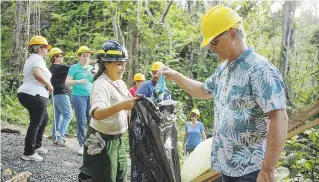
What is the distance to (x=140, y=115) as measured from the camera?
2627mm

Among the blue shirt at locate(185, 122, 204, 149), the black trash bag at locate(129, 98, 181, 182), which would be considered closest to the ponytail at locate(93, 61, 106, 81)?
the black trash bag at locate(129, 98, 181, 182)

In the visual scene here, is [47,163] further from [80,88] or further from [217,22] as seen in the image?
[217,22]

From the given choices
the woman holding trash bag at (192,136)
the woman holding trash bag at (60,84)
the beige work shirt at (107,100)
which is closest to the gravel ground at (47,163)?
the woman holding trash bag at (60,84)

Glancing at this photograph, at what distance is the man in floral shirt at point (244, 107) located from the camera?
1.77 m

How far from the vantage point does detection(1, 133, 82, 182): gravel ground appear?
4586 mm

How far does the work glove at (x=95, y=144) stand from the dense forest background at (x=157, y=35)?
249 inches

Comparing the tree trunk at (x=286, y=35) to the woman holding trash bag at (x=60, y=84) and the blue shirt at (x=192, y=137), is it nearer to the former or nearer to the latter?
the blue shirt at (x=192, y=137)

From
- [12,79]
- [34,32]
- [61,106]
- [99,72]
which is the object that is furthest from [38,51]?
[34,32]

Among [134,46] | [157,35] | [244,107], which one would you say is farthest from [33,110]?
[157,35]

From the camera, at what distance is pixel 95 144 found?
8.61 ft

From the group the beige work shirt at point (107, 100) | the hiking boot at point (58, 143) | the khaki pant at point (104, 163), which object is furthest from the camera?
the hiking boot at point (58, 143)

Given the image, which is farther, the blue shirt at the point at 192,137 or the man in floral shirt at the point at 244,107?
the blue shirt at the point at 192,137

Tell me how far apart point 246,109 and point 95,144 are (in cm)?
123

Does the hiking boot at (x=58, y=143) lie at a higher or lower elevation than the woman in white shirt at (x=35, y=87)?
lower
